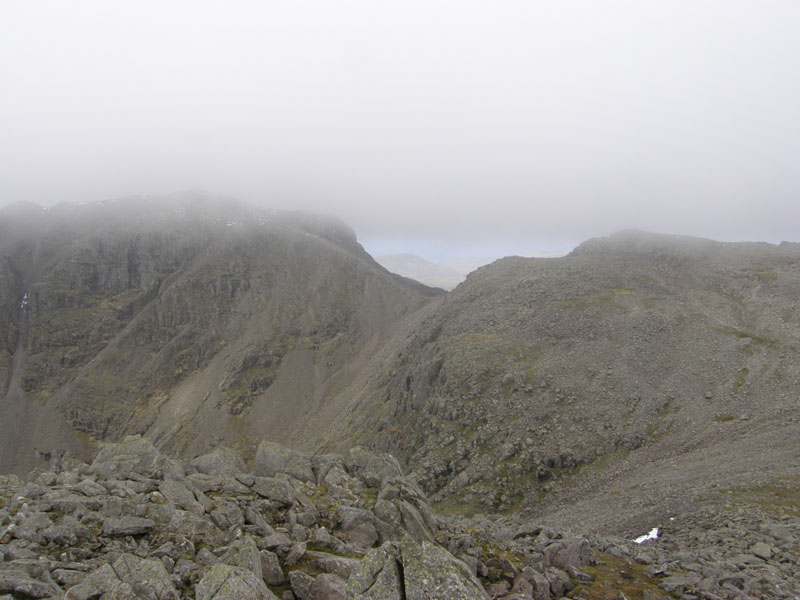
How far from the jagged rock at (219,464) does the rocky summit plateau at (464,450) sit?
0.63 ft

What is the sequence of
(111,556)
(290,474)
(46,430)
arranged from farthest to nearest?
1. (46,430)
2. (290,474)
3. (111,556)

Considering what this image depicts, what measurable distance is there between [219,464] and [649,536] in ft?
97.0

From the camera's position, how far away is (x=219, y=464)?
89.2 feet

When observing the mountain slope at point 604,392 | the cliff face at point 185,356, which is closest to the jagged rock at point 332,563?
the mountain slope at point 604,392

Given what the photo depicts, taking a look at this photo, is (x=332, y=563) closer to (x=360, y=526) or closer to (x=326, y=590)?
(x=326, y=590)

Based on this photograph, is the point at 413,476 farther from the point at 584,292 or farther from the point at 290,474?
the point at 584,292

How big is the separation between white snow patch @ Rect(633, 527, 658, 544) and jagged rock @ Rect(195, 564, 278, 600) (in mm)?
27771

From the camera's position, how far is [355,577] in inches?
468

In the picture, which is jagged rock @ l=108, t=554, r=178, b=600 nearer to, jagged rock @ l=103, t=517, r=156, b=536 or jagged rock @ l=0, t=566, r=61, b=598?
jagged rock @ l=0, t=566, r=61, b=598

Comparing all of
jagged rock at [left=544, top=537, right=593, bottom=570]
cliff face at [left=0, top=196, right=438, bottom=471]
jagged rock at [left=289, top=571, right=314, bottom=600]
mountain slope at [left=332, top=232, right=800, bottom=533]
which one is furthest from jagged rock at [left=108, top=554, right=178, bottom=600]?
cliff face at [left=0, top=196, right=438, bottom=471]

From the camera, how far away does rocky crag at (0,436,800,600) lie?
1175 cm

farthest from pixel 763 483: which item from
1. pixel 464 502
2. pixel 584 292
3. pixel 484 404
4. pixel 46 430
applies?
pixel 46 430

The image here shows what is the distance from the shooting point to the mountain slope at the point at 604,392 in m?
45.1

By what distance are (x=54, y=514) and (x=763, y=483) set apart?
45.2 m
